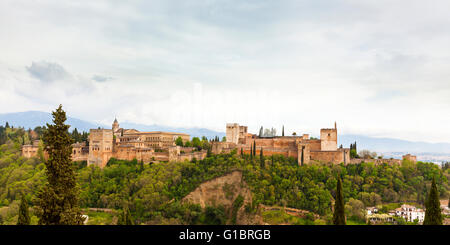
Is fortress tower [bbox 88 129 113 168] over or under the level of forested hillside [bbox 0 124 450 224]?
over

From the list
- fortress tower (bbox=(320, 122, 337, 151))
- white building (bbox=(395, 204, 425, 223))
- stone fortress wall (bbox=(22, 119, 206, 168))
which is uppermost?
fortress tower (bbox=(320, 122, 337, 151))

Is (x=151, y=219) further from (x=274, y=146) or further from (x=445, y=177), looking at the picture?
(x=445, y=177)

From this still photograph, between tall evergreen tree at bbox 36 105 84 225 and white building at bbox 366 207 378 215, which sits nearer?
tall evergreen tree at bbox 36 105 84 225

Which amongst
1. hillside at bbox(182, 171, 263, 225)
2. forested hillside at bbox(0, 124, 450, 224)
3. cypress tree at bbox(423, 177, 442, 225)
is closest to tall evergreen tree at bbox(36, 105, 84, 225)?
cypress tree at bbox(423, 177, 442, 225)

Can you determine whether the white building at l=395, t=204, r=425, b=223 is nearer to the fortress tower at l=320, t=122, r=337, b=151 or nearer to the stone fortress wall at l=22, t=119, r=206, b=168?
the fortress tower at l=320, t=122, r=337, b=151

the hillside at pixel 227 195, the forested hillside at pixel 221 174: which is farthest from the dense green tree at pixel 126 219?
the hillside at pixel 227 195
